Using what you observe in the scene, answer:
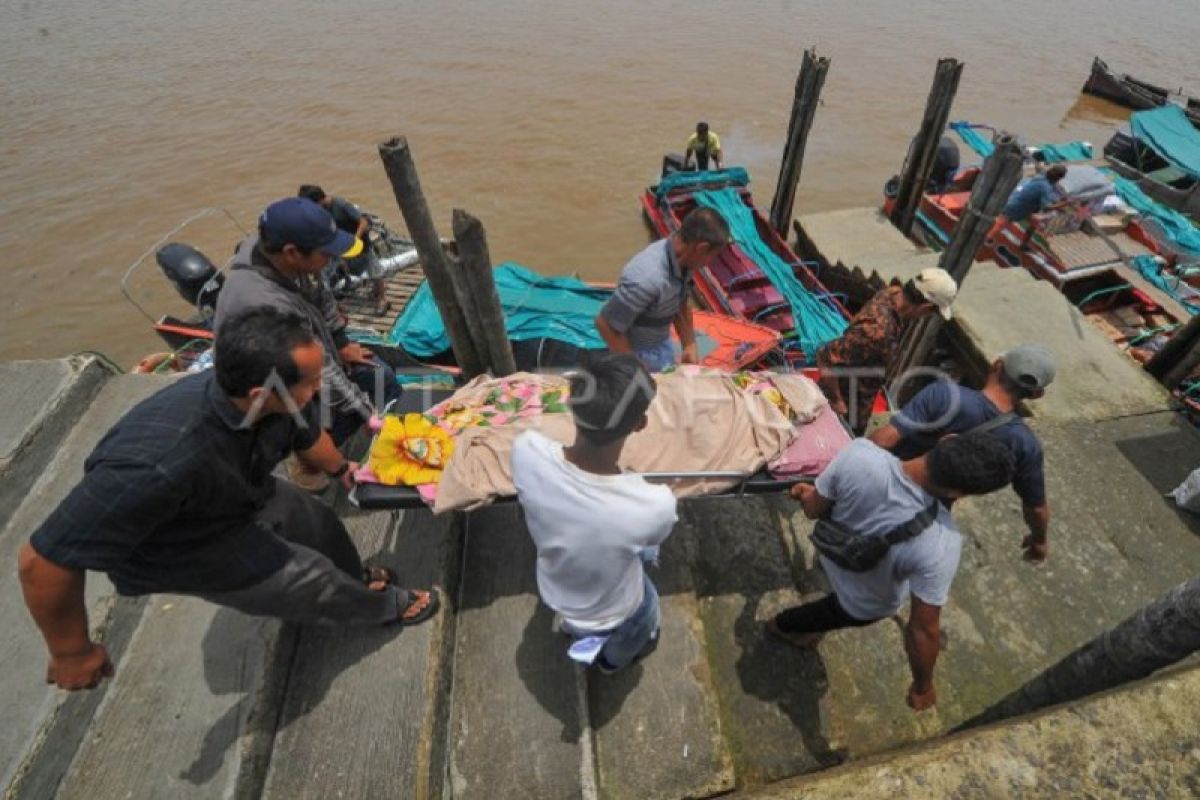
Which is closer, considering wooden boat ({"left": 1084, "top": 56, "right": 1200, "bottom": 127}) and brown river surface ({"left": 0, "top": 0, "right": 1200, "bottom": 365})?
brown river surface ({"left": 0, "top": 0, "right": 1200, "bottom": 365})

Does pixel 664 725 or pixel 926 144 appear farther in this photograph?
pixel 926 144

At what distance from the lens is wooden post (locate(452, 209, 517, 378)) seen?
3.60 meters

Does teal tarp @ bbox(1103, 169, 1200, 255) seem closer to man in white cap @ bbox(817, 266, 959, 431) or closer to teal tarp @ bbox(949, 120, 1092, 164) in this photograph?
teal tarp @ bbox(949, 120, 1092, 164)

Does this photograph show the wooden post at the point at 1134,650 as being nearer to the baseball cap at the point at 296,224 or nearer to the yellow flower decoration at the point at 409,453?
the yellow flower decoration at the point at 409,453

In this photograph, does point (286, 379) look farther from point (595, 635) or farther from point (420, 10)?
point (420, 10)

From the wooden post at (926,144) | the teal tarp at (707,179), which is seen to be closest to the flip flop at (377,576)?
the teal tarp at (707,179)

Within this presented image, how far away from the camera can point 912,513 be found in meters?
2.47

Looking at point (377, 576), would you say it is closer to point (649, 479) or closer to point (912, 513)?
point (649, 479)

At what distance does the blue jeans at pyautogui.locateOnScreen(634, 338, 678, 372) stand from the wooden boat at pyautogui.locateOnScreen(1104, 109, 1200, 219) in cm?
1162

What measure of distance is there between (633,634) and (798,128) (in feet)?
26.8

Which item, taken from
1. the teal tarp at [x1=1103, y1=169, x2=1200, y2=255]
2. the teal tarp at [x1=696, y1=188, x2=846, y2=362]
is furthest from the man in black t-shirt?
the teal tarp at [x1=1103, y1=169, x2=1200, y2=255]

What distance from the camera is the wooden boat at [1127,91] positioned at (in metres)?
14.7

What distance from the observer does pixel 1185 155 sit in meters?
10.2

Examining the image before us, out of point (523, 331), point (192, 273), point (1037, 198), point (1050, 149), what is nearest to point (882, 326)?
point (523, 331)
